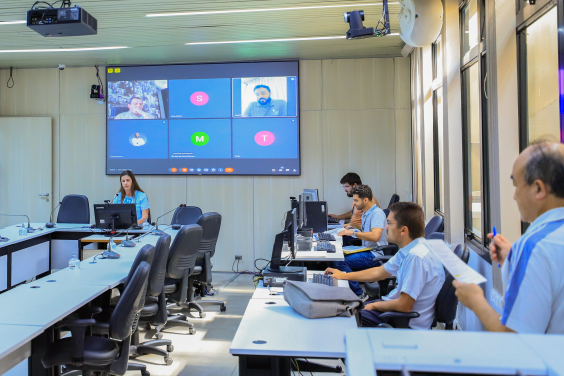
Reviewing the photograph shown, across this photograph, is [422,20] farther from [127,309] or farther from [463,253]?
[127,309]

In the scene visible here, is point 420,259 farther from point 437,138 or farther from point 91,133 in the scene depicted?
point 91,133

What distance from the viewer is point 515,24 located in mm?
2740

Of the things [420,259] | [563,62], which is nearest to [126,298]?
[420,259]

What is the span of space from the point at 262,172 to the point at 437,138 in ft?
8.51

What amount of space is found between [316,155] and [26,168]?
4.75 metres

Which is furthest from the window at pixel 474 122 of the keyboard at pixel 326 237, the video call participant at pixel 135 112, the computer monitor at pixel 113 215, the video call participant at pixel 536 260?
the video call participant at pixel 135 112

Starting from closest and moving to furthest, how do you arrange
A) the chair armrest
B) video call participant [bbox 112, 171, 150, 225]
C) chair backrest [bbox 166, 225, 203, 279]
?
1. the chair armrest
2. chair backrest [bbox 166, 225, 203, 279]
3. video call participant [bbox 112, 171, 150, 225]

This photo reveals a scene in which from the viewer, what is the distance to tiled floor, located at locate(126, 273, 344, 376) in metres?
3.34

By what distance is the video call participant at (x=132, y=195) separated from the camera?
19.2 feet

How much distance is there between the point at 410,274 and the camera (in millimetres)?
2500

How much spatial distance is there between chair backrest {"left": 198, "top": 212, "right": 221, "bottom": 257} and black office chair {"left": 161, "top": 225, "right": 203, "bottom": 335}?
1.80ft

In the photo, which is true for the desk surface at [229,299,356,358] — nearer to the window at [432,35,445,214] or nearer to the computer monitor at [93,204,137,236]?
the computer monitor at [93,204,137,236]

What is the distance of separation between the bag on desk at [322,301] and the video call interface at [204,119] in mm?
4405

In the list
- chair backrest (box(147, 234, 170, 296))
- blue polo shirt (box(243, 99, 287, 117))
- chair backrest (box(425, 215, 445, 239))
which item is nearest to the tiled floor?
chair backrest (box(147, 234, 170, 296))
